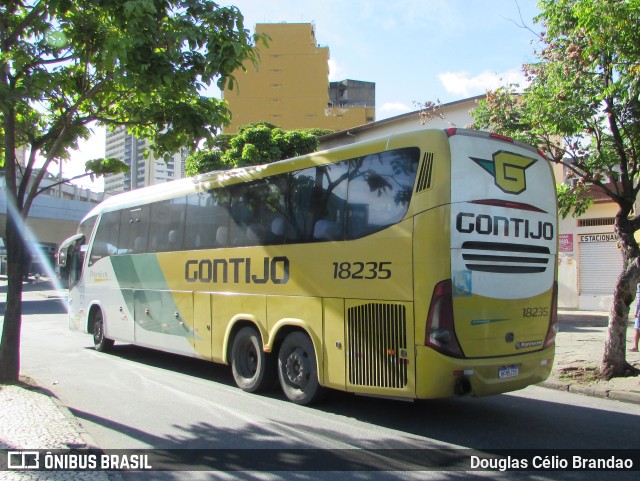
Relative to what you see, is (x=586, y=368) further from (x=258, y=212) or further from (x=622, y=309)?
(x=258, y=212)

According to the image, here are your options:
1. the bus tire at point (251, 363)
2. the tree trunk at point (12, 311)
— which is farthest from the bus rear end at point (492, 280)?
the tree trunk at point (12, 311)

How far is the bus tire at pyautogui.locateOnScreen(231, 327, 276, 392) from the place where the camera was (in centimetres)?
782

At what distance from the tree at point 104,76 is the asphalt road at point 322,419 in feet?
6.73

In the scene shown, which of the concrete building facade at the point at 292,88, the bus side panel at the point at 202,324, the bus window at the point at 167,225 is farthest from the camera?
the concrete building facade at the point at 292,88

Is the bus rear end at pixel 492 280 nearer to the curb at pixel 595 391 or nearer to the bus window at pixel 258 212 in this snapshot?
the curb at pixel 595 391

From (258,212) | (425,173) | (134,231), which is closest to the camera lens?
(425,173)

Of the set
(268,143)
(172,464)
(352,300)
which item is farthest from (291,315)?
(268,143)

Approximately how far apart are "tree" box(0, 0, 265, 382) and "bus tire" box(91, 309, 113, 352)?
4069 millimetres

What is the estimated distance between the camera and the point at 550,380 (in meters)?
8.66

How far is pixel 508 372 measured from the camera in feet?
19.9

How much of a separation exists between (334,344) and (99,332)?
7.79m

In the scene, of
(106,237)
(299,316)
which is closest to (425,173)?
(299,316)

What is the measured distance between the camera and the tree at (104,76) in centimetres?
655

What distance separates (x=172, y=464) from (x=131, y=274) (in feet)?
21.2
